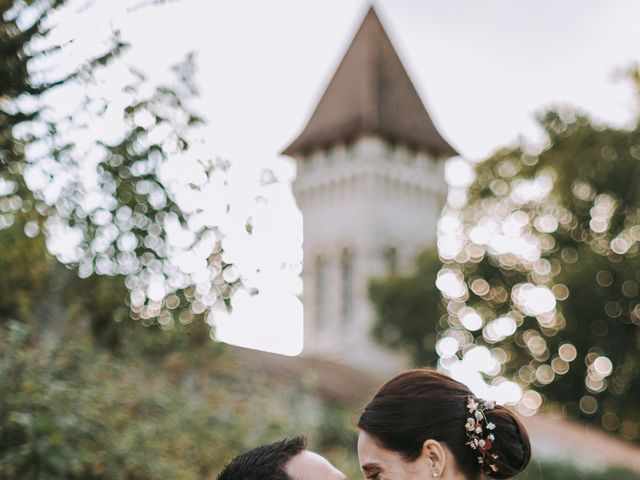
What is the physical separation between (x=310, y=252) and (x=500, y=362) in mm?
15013

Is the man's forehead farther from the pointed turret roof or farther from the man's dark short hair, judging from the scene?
the pointed turret roof

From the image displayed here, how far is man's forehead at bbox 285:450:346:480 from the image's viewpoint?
8.22ft

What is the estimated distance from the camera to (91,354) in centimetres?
672

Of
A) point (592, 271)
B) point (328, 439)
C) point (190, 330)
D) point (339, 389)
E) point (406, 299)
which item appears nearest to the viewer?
point (190, 330)

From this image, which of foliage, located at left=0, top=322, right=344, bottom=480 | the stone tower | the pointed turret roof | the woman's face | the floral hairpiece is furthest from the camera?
the pointed turret roof

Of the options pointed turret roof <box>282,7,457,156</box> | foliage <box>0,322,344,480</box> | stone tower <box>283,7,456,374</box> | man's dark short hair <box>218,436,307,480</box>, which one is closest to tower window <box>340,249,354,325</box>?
stone tower <box>283,7,456,374</box>

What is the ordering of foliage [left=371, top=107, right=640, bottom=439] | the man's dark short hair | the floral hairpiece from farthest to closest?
foliage [left=371, top=107, right=640, bottom=439], the floral hairpiece, the man's dark short hair

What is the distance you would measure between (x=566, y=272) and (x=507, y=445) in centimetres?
3005

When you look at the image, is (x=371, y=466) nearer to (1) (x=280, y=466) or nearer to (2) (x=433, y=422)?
(2) (x=433, y=422)

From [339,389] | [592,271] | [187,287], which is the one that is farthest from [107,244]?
[339,389]

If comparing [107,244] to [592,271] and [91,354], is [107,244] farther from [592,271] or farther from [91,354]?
[592,271]

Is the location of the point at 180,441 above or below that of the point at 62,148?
below

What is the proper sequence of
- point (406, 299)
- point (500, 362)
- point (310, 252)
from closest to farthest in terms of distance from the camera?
1. point (500, 362)
2. point (406, 299)
3. point (310, 252)

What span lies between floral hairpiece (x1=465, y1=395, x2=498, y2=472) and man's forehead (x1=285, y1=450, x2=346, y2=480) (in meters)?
0.50
